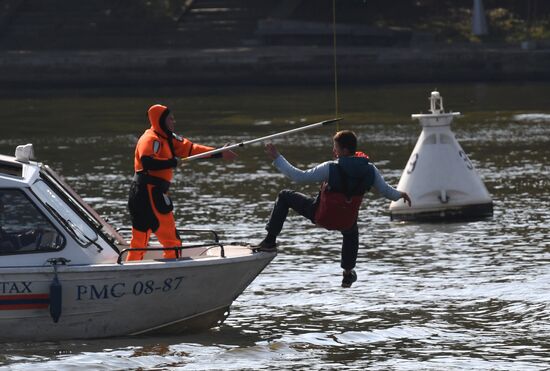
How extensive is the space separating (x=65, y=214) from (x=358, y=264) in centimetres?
536

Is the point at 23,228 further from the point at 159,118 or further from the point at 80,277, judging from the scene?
the point at 159,118

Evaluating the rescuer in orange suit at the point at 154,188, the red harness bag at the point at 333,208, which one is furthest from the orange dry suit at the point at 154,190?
the red harness bag at the point at 333,208

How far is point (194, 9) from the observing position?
6425 cm

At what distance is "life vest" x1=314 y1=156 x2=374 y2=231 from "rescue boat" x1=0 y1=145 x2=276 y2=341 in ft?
2.12

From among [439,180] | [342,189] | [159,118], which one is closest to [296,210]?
[342,189]

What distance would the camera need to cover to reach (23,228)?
521 inches

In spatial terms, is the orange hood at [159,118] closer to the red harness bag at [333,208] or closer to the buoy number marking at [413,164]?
the red harness bag at [333,208]

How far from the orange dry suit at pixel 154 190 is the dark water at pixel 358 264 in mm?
874

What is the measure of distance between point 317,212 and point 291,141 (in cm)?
2001

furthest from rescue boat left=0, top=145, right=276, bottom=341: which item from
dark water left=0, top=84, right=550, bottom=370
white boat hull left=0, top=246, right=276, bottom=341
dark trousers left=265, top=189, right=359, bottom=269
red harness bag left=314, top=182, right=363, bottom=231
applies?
red harness bag left=314, top=182, right=363, bottom=231

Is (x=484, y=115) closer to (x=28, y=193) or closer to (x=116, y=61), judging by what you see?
(x=116, y=61)

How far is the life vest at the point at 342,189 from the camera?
13555mm

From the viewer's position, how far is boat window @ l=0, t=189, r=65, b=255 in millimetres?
13148

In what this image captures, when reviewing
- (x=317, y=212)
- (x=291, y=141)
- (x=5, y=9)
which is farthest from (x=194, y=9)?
(x=317, y=212)
